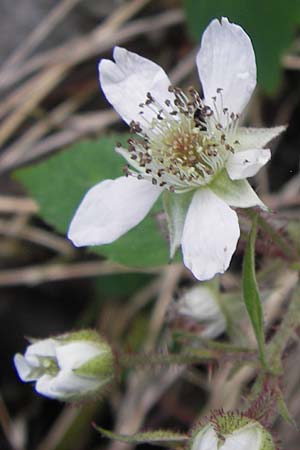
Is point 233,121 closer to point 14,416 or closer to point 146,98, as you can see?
point 146,98

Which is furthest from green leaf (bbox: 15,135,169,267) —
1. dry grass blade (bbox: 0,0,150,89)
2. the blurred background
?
dry grass blade (bbox: 0,0,150,89)

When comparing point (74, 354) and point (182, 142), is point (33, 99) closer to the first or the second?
point (182, 142)

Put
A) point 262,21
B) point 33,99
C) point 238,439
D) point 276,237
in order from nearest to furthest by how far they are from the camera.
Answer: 1. point 238,439
2. point 276,237
3. point 262,21
4. point 33,99

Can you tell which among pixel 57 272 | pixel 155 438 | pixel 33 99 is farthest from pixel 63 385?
pixel 33 99

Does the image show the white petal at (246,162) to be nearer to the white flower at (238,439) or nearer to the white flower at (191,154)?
the white flower at (191,154)

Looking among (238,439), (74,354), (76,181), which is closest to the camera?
(238,439)

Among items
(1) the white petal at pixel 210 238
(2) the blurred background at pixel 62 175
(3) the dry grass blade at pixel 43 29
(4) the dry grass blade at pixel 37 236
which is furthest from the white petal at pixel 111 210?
(3) the dry grass blade at pixel 43 29

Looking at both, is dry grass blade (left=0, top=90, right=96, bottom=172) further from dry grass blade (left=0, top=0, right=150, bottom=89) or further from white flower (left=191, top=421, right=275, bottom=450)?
white flower (left=191, top=421, right=275, bottom=450)
